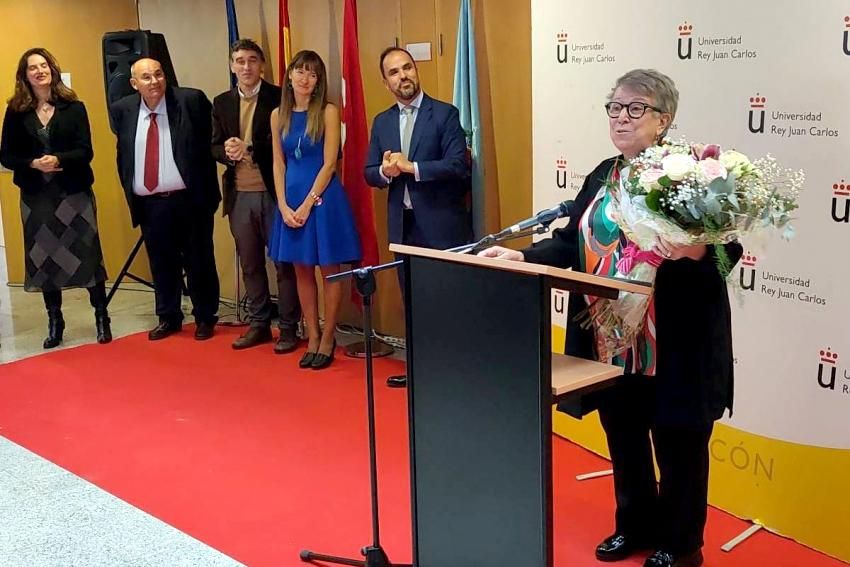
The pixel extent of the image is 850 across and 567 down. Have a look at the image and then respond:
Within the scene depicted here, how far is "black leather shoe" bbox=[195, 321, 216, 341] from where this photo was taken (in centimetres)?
560

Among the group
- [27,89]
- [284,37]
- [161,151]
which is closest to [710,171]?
[284,37]

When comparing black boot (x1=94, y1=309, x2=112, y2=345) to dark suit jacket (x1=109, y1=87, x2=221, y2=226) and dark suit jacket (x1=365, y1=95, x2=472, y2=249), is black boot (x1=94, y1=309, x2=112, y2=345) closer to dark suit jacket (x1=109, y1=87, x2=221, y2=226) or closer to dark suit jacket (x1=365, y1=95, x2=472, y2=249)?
dark suit jacket (x1=109, y1=87, x2=221, y2=226)

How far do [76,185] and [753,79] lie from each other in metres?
4.11

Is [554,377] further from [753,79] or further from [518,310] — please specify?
[753,79]

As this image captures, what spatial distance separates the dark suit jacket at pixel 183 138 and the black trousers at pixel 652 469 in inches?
138

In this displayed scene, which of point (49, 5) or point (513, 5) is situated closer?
point (513, 5)

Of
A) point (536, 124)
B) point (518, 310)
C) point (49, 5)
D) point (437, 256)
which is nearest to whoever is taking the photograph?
point (518, 310)

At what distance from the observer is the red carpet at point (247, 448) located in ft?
10.1

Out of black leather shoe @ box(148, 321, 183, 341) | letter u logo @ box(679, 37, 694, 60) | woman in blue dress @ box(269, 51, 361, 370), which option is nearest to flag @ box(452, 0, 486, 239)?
woman in blue dress @ box(269, 51, 361, 370)

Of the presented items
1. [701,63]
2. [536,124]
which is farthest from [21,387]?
[701,63]

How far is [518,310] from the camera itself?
193 centimetres

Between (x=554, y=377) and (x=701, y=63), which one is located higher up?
(x=701, y=63)

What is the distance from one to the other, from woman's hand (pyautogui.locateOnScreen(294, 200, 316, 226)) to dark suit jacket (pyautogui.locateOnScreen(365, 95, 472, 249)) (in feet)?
1.35

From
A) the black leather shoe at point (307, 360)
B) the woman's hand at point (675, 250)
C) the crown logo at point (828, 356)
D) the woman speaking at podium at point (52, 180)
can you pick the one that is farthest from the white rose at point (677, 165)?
the woman speaking at podium at point (52, 180)
